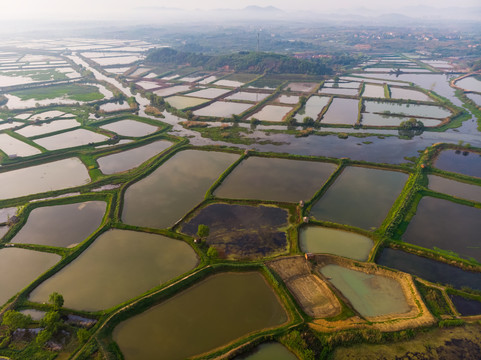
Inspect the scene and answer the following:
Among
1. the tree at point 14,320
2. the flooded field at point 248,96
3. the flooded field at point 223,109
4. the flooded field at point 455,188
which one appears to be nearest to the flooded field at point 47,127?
the flooded field at point 223,109

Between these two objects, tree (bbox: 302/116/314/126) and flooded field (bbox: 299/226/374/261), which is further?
tree (bbox: 302/116/314/126)

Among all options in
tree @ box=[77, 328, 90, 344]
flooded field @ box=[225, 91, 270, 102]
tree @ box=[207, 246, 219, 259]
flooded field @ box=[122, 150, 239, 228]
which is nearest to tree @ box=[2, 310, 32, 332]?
tree @ box=[77, 328, 90, 344]

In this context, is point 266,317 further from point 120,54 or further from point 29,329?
point 120,54

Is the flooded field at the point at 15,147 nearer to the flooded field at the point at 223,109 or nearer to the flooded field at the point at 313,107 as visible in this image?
the flooded field at the point at 223,109

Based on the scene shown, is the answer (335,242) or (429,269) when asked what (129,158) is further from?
(429,269)

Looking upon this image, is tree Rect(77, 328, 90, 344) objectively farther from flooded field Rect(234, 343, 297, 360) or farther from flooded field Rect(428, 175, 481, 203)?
flooded field Rect(428, 175, 481, 203)

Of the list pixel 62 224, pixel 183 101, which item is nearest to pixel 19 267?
pixel 62 224
